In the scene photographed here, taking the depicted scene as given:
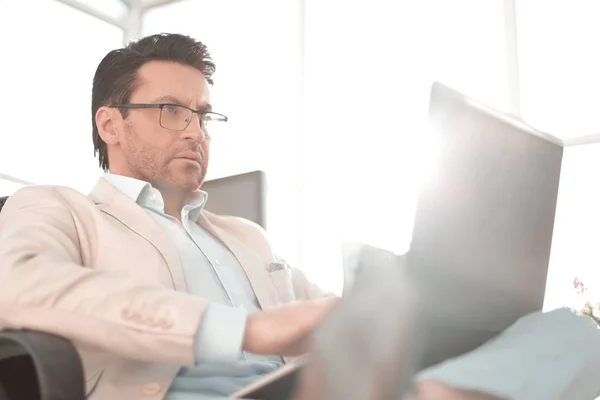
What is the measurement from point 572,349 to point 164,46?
4.32 feet

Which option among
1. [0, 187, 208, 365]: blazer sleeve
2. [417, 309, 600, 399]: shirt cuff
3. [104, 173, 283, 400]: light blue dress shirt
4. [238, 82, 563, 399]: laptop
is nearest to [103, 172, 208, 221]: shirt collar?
[104, 173, 283, 400]: light blue dress shirt

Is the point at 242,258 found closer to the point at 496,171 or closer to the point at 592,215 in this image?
the point at 496,171

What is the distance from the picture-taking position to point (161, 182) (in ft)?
5.14

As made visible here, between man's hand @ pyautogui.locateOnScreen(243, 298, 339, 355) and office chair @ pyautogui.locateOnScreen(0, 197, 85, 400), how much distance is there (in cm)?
23

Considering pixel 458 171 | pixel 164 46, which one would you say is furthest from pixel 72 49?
pixel 458 171

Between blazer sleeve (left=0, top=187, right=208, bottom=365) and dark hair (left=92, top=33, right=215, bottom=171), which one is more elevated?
dark hair (left=92, top=33, right=215, bottom=171)

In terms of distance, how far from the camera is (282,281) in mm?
1503

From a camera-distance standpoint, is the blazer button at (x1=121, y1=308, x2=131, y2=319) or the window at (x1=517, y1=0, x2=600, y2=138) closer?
the blazer button at (x1=121, y1=308, x2=131, y2=319)

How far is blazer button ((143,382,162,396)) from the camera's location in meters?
0.99

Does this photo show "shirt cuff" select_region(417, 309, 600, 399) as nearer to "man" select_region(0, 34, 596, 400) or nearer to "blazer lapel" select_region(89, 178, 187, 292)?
"man" select_region(0, 34, 596, 400)

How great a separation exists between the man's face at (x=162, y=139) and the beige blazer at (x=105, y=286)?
6.4 inches

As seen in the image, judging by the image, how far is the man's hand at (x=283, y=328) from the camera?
A: 805mm

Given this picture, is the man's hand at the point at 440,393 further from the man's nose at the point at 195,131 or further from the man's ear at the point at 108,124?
the man's ear at the point at 108,124

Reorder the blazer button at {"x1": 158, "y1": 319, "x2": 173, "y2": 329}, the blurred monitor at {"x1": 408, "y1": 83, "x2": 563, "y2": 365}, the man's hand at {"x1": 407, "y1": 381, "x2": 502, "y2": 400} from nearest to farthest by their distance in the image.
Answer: the man's hand at {"x1": 407, "y1": 381, "x2": 502, "y2": 400}, the blurred monitor at {"x1": 408, "y1": 83, "x2": 563, "y2": 365}, the blazer button at {"x1": 158, "y1": 319, "x2": 173, "y2": 329}
